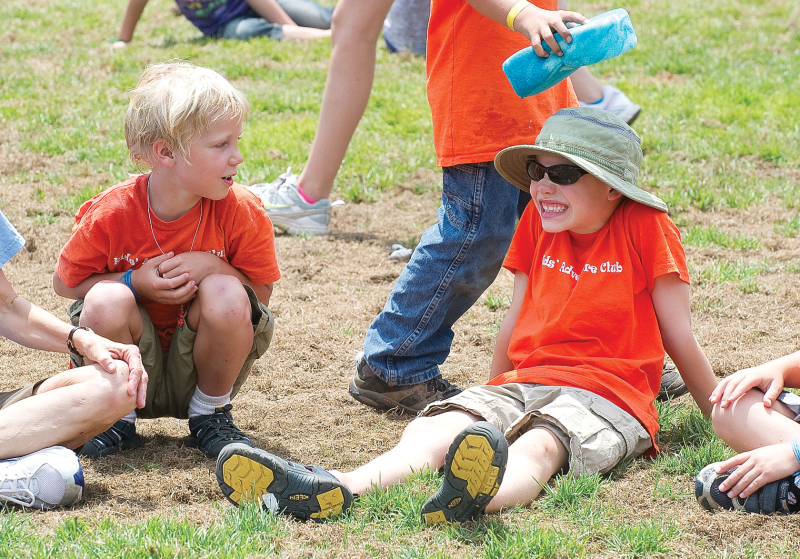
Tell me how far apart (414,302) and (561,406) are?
838mm

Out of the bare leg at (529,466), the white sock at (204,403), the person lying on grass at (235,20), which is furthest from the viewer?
the person lying on grass at (235,20)

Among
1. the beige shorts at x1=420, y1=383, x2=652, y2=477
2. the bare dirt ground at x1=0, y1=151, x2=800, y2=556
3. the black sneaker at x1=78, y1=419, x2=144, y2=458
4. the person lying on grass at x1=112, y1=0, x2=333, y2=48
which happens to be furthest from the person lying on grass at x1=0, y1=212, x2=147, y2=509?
the person lying on grass at x1=112, y1=0, x2=333, y2=48

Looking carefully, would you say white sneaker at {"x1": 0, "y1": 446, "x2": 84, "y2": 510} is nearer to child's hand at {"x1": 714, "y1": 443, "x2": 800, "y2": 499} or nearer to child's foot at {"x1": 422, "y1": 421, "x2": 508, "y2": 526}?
child's foot at {"x1": 422, "y1": 421, "x2": 508, "y2": 526}

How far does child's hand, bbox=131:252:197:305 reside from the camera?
9.81ft

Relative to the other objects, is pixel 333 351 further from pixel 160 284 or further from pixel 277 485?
pixel 277 485

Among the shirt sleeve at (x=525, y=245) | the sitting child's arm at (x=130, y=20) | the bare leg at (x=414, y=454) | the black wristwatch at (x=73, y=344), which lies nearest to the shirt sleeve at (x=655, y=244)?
the shirt sleeve at (x=525, y=245)

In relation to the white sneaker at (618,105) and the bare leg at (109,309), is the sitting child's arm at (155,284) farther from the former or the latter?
the white sneaker at (618,105)

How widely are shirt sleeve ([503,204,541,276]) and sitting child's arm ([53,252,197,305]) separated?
110 centimetres

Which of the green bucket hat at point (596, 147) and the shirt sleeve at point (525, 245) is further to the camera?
the shirt sleeve at point (525, 245)

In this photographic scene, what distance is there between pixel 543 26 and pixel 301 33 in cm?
758

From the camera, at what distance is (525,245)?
3.23m

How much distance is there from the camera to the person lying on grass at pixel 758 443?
2.48 meters

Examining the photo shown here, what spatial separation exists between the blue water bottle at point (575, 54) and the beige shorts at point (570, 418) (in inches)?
37.7

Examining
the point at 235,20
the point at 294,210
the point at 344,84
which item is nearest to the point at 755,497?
the point at 344,84
